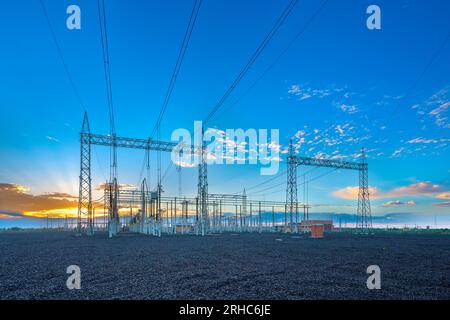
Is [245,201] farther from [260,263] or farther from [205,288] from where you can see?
[205,288]

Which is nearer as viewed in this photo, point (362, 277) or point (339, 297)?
point (339, 297)

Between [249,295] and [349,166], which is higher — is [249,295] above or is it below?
below

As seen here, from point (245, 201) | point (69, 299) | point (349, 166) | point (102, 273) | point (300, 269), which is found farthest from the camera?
point (245, 201)

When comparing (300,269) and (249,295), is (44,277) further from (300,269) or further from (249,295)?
(300,269)

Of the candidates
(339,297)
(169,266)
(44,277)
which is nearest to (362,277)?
(339,297)

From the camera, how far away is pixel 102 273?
1034cm

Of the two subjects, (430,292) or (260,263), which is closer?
(430,292)

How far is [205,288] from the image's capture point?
25.7 feet

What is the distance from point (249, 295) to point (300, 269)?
15.0ft

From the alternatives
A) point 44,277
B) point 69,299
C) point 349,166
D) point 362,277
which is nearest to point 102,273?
point 44,277
